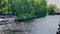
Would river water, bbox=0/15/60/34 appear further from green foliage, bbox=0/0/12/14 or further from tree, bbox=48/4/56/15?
tree, bbox=48/4/56/15

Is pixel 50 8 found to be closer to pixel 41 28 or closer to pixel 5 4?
pixel 5 4

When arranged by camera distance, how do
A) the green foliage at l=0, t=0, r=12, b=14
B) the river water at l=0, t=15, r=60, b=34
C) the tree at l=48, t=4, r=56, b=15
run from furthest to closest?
the tree at l=48, t=4, r=56, b=15 → the green foliage at l=0, t=0, r=12, b=14 → the river water at l=0, t=15, r=60, b=34

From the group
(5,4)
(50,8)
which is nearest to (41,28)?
(5,4)

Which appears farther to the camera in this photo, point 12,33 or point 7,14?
point 7,14

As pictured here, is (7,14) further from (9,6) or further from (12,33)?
(12,33)

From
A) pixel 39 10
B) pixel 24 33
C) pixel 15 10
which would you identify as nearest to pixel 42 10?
pixel 39 10

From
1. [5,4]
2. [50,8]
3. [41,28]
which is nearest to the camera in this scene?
[41,28]

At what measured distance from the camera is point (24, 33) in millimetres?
18359

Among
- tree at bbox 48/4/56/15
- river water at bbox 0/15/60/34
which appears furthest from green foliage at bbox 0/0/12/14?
tree at bbox 48/4/56/15

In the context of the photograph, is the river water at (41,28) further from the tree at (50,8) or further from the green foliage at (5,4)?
the tree at (50,8)

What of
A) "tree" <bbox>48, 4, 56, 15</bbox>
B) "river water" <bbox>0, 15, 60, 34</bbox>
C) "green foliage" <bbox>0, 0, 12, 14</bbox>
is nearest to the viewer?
"river water" <bbox>0, 15, 60, 34</bbox>

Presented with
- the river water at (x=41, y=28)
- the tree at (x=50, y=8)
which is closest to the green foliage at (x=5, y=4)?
the river water at (x=41, y=28)

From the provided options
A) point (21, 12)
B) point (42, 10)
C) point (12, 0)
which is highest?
point (12, 0)

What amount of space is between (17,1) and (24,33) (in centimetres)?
2235
